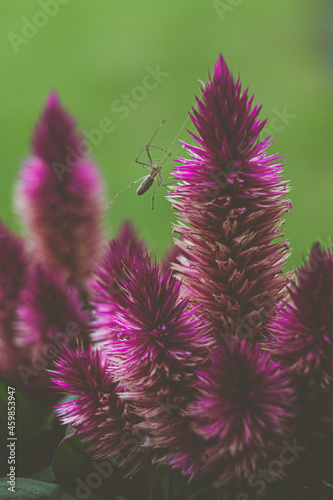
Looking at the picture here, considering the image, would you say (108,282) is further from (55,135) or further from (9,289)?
(55,135)

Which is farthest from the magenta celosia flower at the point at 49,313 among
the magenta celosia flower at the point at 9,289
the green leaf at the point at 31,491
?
the green leaf at the point at 31,491

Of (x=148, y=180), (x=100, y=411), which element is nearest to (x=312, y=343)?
(x=100, y=411)

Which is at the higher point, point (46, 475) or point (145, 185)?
point (145, 185)

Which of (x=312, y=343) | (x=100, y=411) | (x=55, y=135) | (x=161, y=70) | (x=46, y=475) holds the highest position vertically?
(x=161, y=70)

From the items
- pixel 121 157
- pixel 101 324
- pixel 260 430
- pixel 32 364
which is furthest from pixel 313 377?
pixel 121 157

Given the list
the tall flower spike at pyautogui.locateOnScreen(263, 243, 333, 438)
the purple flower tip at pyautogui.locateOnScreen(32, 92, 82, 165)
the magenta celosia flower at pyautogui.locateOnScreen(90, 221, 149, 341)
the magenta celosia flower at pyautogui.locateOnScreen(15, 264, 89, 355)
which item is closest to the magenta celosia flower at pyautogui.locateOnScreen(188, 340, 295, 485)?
the tall flower spike at pyautogui.locateOnScreen(263, 243, 333, 438)

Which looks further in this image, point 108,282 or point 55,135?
point 55,135

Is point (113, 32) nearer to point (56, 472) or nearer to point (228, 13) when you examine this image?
point (228, 13)
